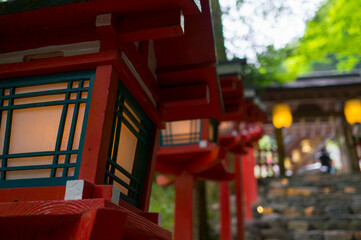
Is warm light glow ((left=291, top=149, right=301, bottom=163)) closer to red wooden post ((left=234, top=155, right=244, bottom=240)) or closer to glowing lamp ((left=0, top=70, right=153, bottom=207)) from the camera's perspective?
A: red wooden post ((left=234, top=155, right=244, bottom=240))

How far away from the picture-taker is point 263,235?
9531 mm

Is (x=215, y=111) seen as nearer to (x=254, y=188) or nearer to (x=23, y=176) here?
(x=23, y=176)

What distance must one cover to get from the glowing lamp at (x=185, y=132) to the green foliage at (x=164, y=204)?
17.3ft

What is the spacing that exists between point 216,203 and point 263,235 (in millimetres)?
2961

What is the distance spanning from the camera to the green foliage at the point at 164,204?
1045 cm

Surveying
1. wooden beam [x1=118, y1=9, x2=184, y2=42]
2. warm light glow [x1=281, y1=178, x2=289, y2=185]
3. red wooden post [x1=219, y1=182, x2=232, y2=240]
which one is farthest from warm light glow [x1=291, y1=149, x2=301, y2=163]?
wooden beam [x1=118, y1=9, x2=184, y2=42]

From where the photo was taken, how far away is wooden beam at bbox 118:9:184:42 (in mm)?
2621

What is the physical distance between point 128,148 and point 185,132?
2.66 metres

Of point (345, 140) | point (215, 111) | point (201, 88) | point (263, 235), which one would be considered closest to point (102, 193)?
point (201, 88)

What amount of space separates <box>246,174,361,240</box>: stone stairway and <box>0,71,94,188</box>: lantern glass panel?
7645mm

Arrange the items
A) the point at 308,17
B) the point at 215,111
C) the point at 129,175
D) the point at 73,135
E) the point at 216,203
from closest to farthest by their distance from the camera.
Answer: the point at 73,135
the point at 129,175
the point at 215,111
the point at 308,17
the point at 216,203

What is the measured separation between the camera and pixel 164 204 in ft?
36.4

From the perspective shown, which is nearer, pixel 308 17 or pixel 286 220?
pixel 308 17

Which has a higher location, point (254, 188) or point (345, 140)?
point (345, 140)
